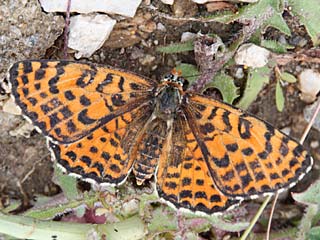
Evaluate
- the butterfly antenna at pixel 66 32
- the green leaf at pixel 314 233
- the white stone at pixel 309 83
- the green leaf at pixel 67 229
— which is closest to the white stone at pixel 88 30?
the butterfly antenna at pixel 66 32

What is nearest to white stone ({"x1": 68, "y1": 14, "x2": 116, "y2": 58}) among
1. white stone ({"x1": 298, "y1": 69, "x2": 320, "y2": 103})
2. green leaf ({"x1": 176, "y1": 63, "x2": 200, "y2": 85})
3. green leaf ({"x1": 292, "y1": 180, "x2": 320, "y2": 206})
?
green leaf ({"x1": 176, "y1": 63, "x2": 200, "y2": 85})

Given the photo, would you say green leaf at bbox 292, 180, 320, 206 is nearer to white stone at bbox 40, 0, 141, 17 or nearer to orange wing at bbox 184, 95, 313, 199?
orange wing at bbox 184, 95, 313, 199

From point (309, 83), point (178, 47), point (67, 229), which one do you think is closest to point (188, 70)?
point (178, 47)

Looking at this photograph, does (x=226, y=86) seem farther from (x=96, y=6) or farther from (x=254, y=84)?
(x=96, y=6)

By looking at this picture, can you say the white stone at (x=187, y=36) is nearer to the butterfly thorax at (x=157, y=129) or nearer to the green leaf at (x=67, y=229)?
the butterfly thorax at (x=157, y=129)

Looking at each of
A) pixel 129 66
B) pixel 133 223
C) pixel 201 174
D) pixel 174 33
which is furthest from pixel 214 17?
pixel 133 223

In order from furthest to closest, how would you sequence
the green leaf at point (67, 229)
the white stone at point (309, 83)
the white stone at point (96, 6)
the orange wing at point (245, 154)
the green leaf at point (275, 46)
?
1. the white stone at point (309, 83)
2. the green leaf at point (275, 46)
3. the white stone at point (96, 6)
4. the green leaf at point (67, 229)
5. the orange wing at point (245, 154)

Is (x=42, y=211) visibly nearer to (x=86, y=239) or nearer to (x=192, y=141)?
(x=86, y=239)
